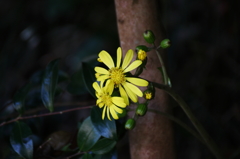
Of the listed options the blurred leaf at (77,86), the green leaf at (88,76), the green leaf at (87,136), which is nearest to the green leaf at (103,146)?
the green leaf at (87,136)

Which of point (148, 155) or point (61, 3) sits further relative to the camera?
point (61, 3)

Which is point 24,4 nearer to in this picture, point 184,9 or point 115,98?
point 184,9

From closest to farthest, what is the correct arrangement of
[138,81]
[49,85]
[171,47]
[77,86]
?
[138,81] < [49,85] < [77,86] < [171,47]

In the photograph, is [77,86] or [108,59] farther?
[77,86]

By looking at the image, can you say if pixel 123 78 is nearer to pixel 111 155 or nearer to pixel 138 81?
pixel 138 81

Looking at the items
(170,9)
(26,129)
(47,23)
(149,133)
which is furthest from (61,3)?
(149,133)

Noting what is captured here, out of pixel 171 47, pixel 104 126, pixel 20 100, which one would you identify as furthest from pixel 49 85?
pixel 171 47

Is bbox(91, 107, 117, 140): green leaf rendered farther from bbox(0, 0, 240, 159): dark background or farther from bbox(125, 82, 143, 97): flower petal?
bbox(0, 0, 240, 159): dark background
